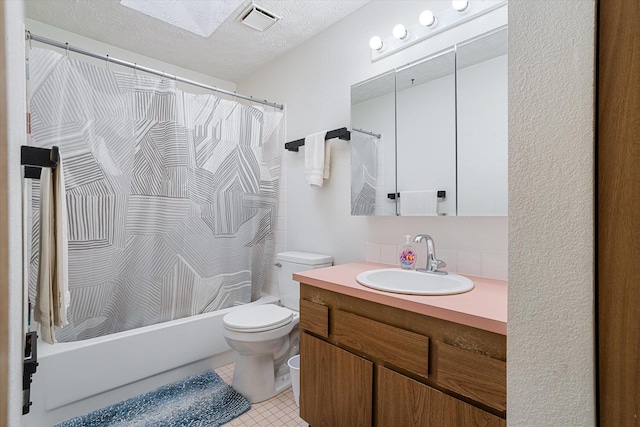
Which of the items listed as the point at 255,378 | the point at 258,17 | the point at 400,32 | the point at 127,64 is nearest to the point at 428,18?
the point at 400,32

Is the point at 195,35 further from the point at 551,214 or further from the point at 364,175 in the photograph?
the point at 551,214

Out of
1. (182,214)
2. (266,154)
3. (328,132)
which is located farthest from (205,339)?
(328,132)

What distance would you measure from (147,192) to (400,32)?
1800 mm

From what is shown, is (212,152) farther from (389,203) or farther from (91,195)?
(389,203)

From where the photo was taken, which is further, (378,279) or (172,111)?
(172,111)

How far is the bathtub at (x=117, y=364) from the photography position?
155 cm

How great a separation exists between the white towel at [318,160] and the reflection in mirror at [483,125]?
3.00 feet

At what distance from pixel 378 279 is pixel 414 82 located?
1092 mm

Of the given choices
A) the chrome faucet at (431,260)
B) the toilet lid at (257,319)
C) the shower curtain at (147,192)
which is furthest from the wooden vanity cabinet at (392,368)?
Answer: the shower curtain at (147,192)

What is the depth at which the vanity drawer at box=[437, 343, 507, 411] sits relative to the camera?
90cm

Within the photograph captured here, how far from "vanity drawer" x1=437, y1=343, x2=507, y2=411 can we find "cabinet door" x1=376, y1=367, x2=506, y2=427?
44 millimetres

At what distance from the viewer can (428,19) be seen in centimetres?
163

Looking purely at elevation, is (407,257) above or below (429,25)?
below

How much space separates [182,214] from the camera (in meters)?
2.10
